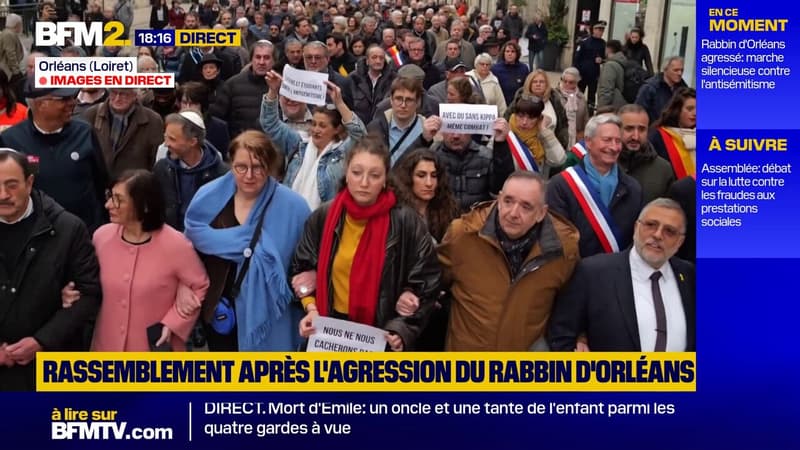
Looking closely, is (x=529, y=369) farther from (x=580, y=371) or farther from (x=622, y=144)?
(x=622, y=144)

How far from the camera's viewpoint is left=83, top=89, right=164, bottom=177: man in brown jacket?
16.7 ft

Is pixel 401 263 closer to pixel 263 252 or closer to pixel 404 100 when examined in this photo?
pixel 263 252

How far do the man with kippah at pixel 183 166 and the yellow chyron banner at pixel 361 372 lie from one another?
1.47 meters

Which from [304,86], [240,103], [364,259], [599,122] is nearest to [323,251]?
[364,259]

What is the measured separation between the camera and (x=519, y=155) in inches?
183

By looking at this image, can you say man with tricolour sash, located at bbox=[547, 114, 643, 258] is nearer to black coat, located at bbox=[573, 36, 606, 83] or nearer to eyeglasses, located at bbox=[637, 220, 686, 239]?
eyeglasses, located at bbox=[637, 220, 686, 239]

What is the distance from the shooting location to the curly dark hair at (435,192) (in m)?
4.02

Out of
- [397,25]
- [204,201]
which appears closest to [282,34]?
[397,25]

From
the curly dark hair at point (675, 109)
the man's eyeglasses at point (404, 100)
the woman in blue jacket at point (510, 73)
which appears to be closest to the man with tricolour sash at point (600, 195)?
the curly dark hair at point (675, 109)

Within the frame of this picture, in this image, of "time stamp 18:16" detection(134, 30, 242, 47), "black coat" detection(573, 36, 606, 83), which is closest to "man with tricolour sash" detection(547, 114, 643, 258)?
"time stamp 18:16" detection(134, 30, 242, 47)

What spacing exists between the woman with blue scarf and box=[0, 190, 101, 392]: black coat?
0.43m

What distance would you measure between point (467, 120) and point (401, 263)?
4.56 ft

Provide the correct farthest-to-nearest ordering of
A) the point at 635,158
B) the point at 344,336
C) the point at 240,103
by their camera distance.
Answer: the point at 240,103 < the point at 635,158 < the point at 344,336

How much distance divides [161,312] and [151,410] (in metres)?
0.65
